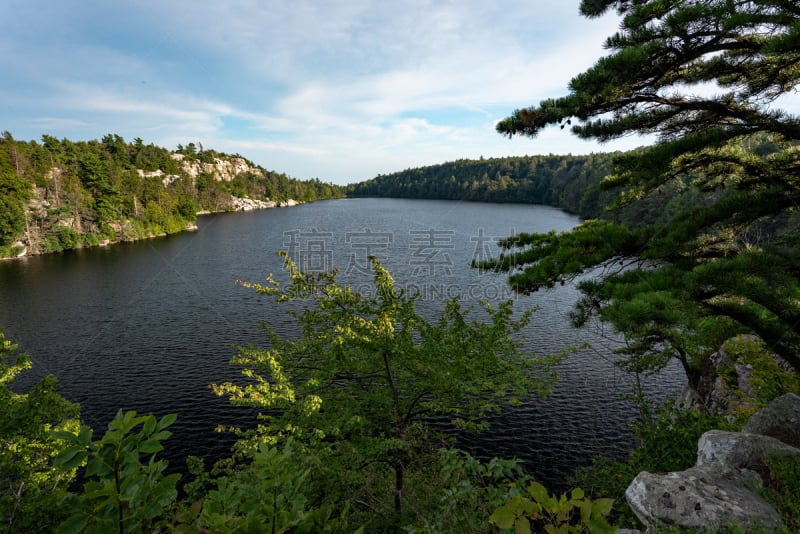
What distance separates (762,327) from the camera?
8586mm

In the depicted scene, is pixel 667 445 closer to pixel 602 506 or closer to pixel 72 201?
pixel 602 506

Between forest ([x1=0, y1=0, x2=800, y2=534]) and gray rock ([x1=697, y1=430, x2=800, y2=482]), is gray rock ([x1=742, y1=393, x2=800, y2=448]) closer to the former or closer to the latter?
forest ([x1=0, y1=0, x2=800, y2=534])

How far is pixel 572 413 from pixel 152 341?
31842 millimetres

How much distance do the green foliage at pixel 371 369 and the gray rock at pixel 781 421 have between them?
5.57 metres

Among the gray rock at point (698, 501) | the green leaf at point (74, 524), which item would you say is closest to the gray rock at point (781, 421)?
the gray rock at point (698, 501)

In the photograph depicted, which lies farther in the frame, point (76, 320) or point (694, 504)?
point (76, 320)

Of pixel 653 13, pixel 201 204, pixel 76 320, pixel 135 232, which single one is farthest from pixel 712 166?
pixel 201 204

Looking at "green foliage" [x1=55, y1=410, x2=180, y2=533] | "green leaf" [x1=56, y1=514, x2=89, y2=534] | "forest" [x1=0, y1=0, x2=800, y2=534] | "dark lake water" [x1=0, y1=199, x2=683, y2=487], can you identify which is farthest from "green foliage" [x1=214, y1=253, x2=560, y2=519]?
"dark lake water" [x1=0, y1=199, x2=683, y2=487]

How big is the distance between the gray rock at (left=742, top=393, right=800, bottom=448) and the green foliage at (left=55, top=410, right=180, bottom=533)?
12.7 m

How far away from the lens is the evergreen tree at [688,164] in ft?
21.8

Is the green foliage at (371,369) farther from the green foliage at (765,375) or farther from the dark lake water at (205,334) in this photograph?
the dark lake water at (205,334)

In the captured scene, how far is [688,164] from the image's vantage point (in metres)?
8.86

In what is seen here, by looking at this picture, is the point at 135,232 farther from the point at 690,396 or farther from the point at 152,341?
the point at 690,396

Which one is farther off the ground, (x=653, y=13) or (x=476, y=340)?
(x=653, y=13)
